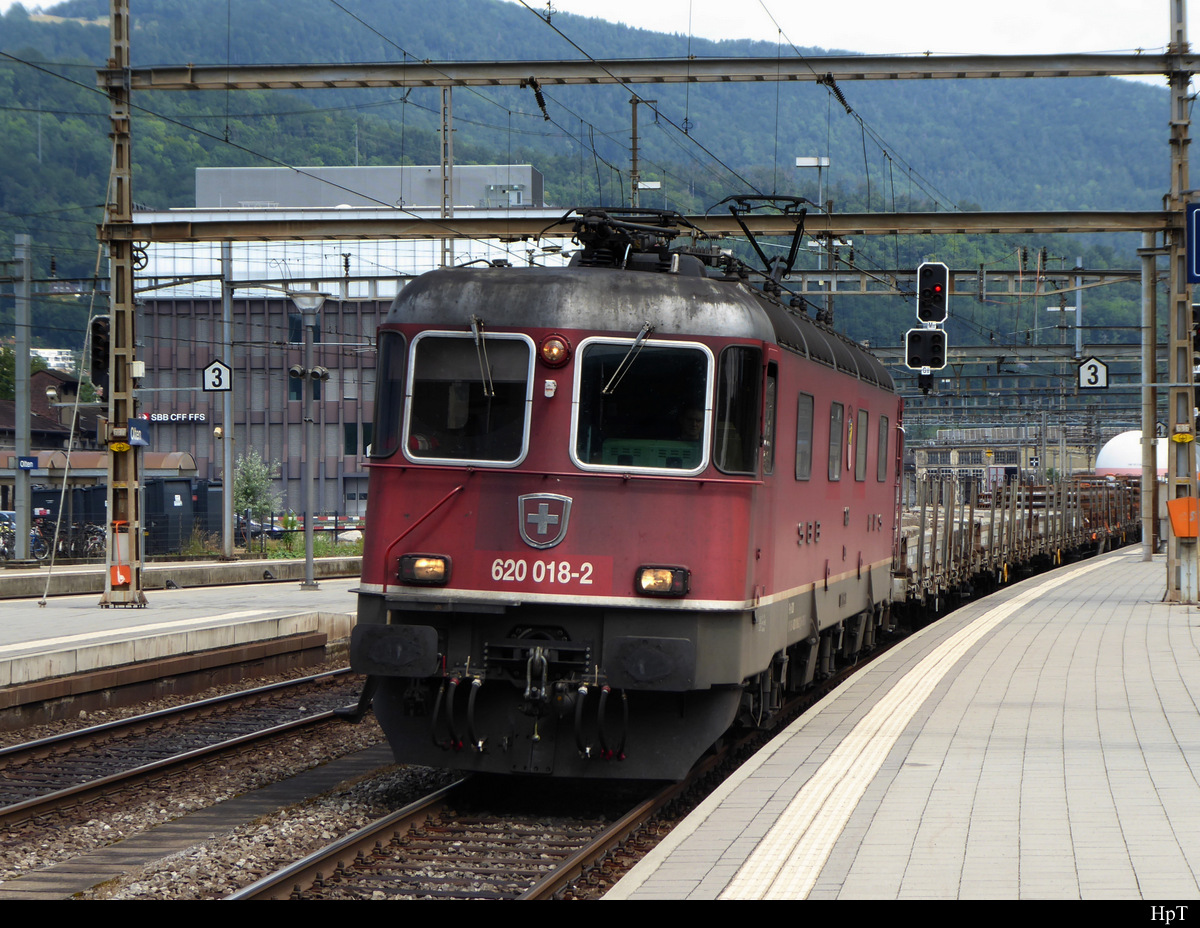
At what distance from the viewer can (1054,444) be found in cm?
9875

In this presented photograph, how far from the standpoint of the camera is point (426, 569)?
8.88 meters

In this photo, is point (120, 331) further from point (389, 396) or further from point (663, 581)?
point (663, 581)

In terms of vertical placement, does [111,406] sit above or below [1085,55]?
below

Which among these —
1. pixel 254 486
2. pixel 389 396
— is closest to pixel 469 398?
pixel 389 396

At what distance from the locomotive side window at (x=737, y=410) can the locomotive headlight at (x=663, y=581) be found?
29.1 inches

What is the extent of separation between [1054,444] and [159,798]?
313 ft

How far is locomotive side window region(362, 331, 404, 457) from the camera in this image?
914 cm

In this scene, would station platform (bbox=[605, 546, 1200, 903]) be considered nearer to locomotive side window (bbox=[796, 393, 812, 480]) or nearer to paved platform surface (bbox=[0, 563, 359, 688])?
locomotive side window (bbox=[796, 393, 812, 480])

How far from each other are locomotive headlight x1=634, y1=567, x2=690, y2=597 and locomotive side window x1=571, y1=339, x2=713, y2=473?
0.63m

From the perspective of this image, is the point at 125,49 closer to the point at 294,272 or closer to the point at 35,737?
the point at 35,737

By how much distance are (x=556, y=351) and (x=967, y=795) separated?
11.8 ft

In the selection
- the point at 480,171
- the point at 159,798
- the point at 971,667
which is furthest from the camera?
the point at 480,171

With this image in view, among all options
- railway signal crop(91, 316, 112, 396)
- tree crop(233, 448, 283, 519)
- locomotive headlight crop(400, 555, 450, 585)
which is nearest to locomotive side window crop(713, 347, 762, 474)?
locomotive headlight crop(400, 555, 450, 585)
